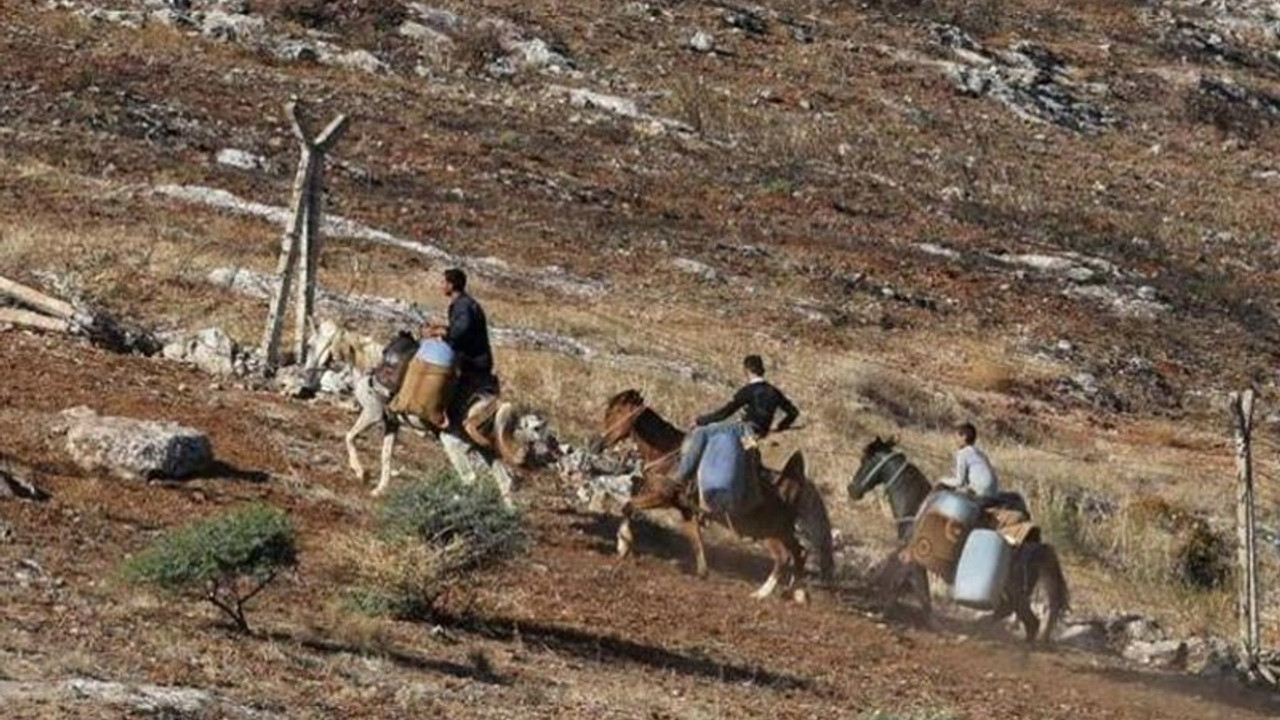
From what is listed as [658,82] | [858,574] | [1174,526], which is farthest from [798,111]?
[858,574]

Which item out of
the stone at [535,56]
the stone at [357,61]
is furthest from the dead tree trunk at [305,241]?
the stone at [535,56]

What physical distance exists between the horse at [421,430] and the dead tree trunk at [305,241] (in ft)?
10.7

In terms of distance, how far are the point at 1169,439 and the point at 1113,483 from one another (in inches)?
195

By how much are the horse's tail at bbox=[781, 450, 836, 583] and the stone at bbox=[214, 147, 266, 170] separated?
2163 cm

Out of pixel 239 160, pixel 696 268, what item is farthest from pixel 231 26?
pixel 696 268

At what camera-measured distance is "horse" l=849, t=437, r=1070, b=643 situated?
18.8m

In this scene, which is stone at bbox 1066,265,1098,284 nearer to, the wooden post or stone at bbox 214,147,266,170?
stone at bbox 214,147,266,170

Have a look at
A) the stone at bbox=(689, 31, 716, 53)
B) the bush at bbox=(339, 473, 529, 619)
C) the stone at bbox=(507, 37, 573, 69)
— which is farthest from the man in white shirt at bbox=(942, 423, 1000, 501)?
the stone at bbox=(689, 31, 716, 53)

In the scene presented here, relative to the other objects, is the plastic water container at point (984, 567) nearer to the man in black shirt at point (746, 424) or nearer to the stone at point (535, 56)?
the man in black shirt at point (746, 424)

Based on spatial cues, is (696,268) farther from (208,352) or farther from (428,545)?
(428,545)

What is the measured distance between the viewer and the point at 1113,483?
28.2 metres

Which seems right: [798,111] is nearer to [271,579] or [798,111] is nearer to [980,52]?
[980,52]

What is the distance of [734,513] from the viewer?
18.6 meters

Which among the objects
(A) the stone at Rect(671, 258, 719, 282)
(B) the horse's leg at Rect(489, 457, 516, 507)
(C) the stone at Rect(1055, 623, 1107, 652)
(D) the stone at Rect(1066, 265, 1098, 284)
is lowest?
(C) the stone at Rect(1055, 623, 1107, 652)
